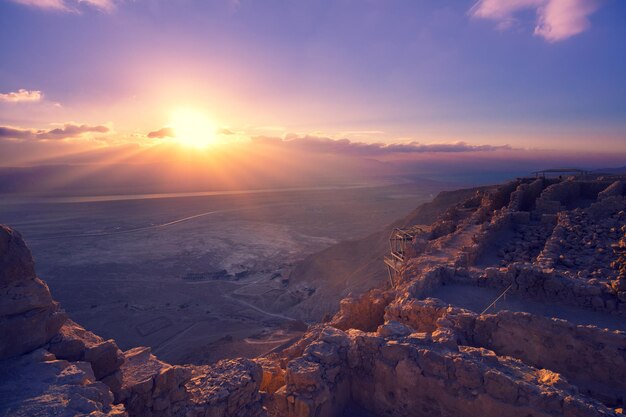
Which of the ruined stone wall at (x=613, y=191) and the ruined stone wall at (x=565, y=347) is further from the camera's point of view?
the ruined stone wall at (x=613, y=191)

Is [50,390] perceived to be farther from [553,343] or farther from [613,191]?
[613,191]

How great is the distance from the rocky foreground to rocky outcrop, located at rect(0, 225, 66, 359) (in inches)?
0.5

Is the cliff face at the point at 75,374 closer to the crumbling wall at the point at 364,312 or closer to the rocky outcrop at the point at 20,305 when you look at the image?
the rocky outcrop at the point at 20,305

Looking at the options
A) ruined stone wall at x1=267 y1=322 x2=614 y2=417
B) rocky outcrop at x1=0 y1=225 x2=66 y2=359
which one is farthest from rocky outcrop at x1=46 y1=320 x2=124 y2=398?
ruined stone wall at x1=267 y1=322 x2=614 y2=417

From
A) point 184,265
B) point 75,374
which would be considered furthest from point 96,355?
point 184,265

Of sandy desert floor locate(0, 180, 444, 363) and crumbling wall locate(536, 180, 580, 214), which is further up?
crumbling wall locate(536, 180, 580, 214)

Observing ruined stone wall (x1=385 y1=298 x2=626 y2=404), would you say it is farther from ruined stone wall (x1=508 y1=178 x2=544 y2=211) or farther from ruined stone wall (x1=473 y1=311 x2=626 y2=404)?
ruined stone wall (x1=508 y1=178 x2=544 y2=211)

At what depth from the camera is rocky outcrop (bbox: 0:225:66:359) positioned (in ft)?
13.1

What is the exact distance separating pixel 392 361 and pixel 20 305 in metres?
5.13

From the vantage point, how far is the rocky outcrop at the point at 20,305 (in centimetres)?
400

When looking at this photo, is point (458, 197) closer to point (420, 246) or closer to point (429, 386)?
point (420, 246)

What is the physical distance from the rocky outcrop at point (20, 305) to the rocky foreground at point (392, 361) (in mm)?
12

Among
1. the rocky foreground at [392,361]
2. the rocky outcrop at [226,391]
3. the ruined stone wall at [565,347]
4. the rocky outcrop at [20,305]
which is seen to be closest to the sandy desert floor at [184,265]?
the rocky foreground at [392,361]

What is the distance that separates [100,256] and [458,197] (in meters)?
31.6
